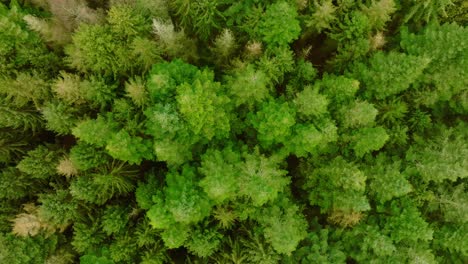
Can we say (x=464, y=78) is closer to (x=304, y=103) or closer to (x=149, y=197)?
(x=304, y=103)

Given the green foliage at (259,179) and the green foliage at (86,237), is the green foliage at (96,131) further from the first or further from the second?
the green foliage at (259,179)

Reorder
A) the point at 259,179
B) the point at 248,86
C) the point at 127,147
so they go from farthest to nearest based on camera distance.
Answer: the point at 248,86 → the point at 127,147 → the point at 259,179

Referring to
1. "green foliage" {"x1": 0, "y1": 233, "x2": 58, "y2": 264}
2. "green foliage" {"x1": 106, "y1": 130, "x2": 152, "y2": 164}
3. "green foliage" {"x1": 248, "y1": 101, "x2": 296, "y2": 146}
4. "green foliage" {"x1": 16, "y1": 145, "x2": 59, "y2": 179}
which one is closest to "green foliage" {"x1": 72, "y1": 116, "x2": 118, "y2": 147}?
"green foliage" {"x1": 106, "y1": 130, "x2": 152, "y2": 164}

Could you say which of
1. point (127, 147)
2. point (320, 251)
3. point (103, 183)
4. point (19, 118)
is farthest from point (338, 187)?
point (19, 118)

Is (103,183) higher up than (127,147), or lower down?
lower down

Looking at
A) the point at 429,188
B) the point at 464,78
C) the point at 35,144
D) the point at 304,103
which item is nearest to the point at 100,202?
the point at 35,144

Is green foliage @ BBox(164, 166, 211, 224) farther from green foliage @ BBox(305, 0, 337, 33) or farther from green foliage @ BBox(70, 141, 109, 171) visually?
green foliage @ BBox(305, 0, 337, 33)

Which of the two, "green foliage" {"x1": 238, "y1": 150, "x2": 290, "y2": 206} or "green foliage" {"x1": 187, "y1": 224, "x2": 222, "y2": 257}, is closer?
"green foliage" {"x1": 238, "y1": 150, "x2": 290, "y2": 206}

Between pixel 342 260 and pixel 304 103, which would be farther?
pixel 342 260

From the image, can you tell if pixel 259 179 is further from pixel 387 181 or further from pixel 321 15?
pixel 321 15
